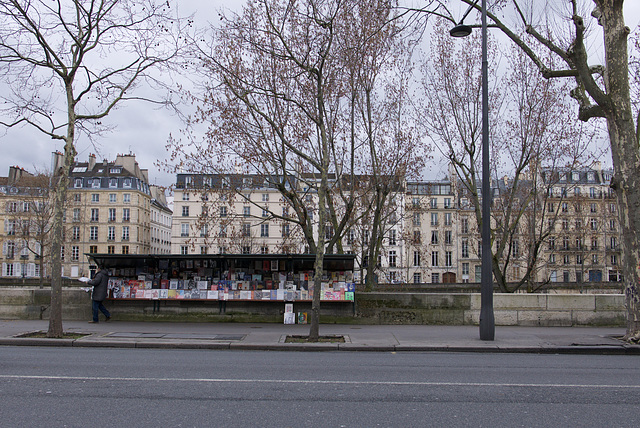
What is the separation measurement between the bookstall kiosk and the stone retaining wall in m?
0.22

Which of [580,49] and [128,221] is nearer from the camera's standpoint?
[580,49]

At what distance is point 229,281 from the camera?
16.4 m

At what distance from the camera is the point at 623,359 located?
1116 centimetres

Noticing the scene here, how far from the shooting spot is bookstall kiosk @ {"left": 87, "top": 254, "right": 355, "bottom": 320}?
53.3 feet

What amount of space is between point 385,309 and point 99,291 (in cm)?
841

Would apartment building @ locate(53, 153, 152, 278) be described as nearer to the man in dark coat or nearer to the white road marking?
the man in dark coat

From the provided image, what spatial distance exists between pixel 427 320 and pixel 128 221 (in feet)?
244

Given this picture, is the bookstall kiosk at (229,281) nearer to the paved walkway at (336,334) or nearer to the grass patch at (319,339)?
the paved walkway at (336,334)

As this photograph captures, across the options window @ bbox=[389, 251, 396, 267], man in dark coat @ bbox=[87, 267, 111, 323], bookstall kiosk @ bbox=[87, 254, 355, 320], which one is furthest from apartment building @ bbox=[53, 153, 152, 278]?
man in dark coat @ bbox=[87, 267, 111, 323]

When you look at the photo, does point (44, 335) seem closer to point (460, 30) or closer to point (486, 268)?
point (486, 268)

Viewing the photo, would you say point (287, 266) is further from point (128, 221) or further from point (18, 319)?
point (128, 221)

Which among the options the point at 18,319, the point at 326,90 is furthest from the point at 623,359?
the point at 18,319

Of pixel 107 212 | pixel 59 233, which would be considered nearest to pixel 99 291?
pixel 59 233

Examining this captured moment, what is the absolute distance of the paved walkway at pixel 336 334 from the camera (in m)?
12.1
